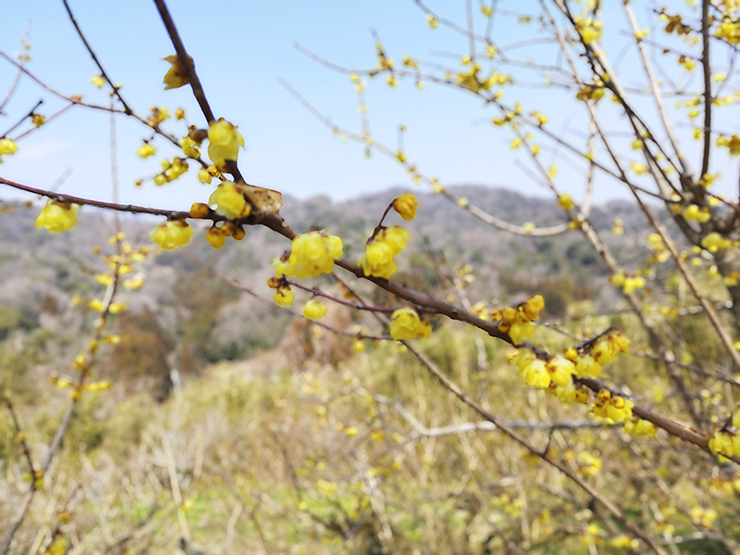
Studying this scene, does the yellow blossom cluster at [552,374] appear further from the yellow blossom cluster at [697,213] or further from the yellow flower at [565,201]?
the yellow flower at [565,201]

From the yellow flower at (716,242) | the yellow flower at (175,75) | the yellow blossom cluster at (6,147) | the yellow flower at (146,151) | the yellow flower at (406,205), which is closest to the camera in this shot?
the yellow flower at (175,75)

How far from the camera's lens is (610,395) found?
0.89 metres

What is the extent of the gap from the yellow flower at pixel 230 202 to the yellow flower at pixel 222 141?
4cm

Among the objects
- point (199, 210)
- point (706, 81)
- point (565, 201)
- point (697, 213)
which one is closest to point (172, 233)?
point (199, 210)

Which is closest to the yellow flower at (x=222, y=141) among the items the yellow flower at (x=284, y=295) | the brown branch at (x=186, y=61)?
the brown branch at (x=186, y=61)

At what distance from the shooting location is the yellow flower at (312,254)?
0.67 meters

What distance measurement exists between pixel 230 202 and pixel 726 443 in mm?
1026

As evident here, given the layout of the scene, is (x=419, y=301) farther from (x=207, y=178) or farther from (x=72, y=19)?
(x=72, y=19)

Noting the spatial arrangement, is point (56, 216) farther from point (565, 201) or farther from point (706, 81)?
point (565, 201)

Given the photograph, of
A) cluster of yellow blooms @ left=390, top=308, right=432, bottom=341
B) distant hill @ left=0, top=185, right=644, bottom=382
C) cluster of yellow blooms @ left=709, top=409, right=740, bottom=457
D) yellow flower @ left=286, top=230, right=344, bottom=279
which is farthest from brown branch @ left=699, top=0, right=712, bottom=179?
distant hill @ left=0, top=185, right=644, bottom=382

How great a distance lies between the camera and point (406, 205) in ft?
2.50

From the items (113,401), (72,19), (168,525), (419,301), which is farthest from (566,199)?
(113,401)

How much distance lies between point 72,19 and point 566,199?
232 centimetres

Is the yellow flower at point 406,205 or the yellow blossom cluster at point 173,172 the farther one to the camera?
the yellow blossom cluster at point 173,172
